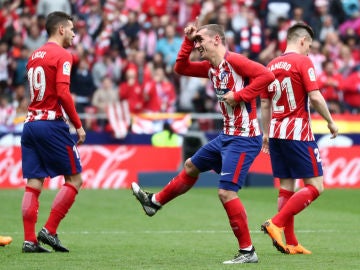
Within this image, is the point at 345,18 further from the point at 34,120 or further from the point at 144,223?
the point at 34,120

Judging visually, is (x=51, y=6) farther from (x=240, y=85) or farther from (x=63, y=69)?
(x=240, y=85)

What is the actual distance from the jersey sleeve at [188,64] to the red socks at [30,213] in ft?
6.27

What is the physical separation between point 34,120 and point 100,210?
5.36m

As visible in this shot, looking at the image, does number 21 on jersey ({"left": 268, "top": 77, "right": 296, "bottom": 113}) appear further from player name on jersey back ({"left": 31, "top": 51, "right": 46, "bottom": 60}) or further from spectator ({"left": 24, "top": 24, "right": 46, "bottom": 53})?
spectator ({"left": 24, "top": 24, "right": 46, "bottom": 53})

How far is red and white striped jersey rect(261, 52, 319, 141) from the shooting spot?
10.0 meters

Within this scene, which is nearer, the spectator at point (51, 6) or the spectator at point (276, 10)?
the spectator at point (51, 6)

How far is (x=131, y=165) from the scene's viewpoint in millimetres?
19953

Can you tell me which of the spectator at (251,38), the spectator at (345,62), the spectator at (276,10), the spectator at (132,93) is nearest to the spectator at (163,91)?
the spectator at (132,93)

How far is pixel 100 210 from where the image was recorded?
1532 cm

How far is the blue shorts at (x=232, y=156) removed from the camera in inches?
364

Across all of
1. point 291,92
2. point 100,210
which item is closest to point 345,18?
point 100,210

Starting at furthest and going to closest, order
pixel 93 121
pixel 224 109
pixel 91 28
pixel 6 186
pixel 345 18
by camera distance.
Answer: pixel 345 18, pixel 91 28, pixel 93 121, pixel 6 186, pixel 224 109

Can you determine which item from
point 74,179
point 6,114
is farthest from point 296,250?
point 6,114

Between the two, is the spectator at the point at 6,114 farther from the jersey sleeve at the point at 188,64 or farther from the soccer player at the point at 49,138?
the jersey sleeve at the point at 188,64
